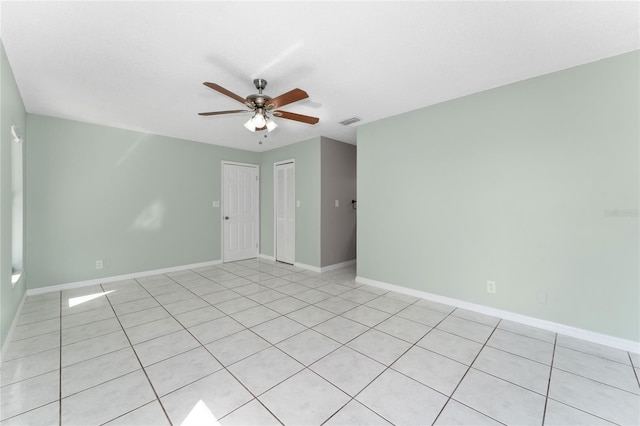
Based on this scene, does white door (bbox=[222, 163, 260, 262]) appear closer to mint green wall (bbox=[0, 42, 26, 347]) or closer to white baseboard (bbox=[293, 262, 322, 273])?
white baseboard (bbox=[293, 262, 322, 273])

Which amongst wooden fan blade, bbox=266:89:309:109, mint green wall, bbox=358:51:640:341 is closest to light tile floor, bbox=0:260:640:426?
mint green wall, bbox=358:51:640:341

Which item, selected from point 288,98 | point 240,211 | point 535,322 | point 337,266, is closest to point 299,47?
point 288,98

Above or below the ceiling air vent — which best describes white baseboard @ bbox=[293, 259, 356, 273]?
below

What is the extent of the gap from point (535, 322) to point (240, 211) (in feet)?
17.1

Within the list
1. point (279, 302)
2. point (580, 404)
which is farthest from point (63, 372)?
point (580, 404)

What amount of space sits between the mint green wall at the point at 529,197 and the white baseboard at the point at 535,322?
0.05 metres

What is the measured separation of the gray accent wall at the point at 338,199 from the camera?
16.2ft

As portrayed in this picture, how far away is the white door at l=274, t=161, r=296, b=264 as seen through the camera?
17.8 ft

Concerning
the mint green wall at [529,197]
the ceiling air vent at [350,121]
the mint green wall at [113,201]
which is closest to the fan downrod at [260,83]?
the ceiling air vent at [350,121]

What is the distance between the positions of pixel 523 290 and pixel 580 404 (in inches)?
49.9

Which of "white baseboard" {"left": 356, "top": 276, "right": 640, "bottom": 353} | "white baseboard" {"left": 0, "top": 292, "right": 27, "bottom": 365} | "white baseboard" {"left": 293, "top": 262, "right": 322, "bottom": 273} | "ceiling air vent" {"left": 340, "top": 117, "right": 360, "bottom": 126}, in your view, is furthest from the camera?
"white baseboard" {"left": 293, "top": 262, "right": 322, "bottom": 273}

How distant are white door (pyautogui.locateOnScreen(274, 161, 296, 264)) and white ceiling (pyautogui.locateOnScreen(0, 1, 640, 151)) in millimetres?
2354

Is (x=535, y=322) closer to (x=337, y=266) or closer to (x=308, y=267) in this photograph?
(x=337, y=266)

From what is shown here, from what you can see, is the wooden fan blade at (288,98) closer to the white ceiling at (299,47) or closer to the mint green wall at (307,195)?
the white ceiling at (299,47)
